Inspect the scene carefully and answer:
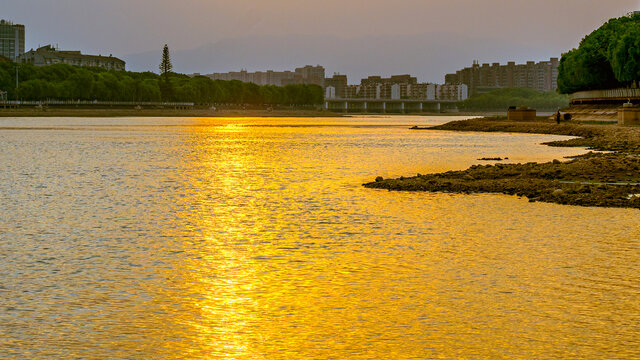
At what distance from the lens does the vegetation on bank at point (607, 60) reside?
94.6m

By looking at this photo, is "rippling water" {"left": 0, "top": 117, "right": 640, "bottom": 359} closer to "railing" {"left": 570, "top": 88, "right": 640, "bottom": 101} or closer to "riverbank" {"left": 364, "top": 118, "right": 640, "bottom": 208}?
"riverbank" {"left": 364, "top": 118, "right": 640, "bottom": 208}

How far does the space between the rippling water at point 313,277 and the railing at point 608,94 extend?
78.8m

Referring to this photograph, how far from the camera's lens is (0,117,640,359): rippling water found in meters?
10.1

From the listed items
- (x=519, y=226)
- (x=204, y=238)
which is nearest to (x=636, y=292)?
(x=519, y=226)

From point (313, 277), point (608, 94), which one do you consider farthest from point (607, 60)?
point (313, 277)

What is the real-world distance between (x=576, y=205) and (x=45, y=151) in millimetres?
40220

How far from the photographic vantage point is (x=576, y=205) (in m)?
24.5

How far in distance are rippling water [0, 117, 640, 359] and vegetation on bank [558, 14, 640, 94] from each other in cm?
7573

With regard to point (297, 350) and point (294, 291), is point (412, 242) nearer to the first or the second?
point (294, 291)

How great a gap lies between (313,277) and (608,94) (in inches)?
4047

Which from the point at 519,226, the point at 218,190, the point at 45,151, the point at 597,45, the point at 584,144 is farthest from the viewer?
the point at 597,45

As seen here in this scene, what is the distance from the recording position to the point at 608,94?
108375 millimetres

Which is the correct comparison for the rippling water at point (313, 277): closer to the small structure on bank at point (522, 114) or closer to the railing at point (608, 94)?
the railing at point (608, 94)

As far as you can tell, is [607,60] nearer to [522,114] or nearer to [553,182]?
[522,114]
